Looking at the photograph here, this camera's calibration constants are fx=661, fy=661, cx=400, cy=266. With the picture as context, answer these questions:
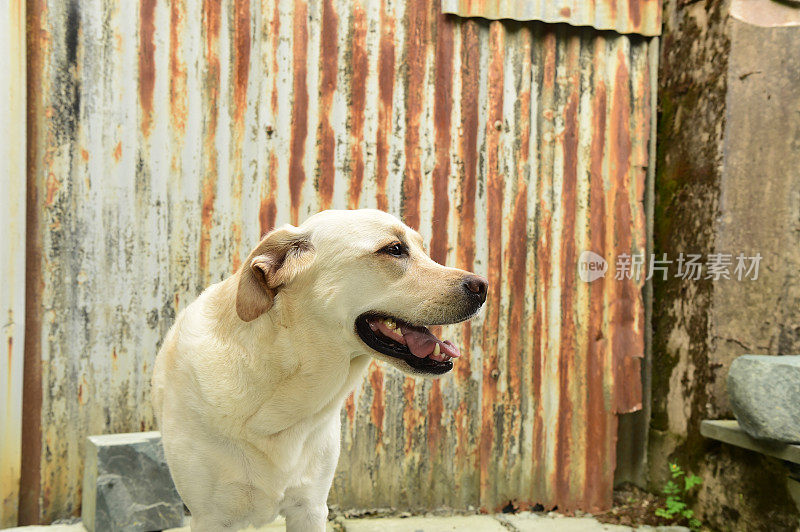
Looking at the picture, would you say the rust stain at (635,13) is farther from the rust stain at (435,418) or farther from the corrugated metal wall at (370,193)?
the rust stain at (435,418)

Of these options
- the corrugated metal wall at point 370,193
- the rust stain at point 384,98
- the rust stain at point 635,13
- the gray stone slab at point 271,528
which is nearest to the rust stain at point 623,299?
the corrugated metal wall at point 370,193

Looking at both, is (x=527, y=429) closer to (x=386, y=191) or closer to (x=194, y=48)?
(x=386, y=191)

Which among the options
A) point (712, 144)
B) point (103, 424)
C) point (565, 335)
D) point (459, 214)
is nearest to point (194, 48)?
point (459, 214)

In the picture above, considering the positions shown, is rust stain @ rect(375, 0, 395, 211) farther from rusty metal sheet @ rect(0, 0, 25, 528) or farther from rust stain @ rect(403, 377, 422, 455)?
rusty metal sheet @ rect(0, 0, 25, 528)

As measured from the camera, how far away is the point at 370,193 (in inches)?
157

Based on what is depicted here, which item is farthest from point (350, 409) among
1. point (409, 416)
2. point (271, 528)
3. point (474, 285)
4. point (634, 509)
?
point (634, 509)

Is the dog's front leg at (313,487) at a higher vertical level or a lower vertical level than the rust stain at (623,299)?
lower

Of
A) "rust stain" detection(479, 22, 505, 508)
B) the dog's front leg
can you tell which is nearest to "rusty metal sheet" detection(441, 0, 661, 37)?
"rust stain" detection(479, 22, 505, 508)

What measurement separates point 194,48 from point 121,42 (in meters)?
0.38

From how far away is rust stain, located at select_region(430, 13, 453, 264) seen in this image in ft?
13.4

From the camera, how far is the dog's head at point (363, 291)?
2.32 m

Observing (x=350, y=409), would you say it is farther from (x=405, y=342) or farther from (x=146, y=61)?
(x=146, y=61)

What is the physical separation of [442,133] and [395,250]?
184 centimetres

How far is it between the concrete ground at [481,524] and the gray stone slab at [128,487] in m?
0.53
